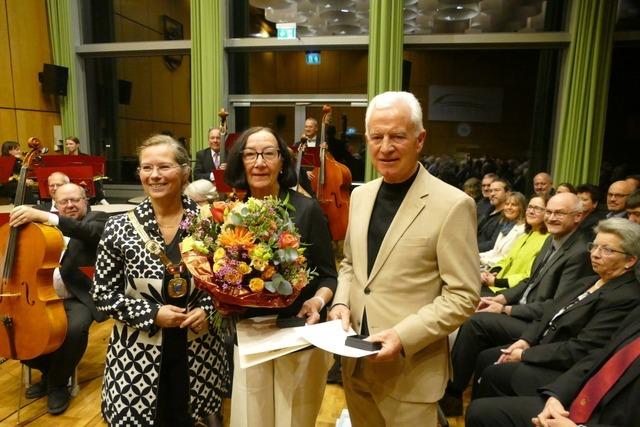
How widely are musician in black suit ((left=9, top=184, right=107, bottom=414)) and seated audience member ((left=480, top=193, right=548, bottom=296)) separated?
284cm

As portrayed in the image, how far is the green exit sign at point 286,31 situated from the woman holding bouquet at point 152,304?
531 cm

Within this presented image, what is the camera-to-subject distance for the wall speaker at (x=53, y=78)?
682 cm

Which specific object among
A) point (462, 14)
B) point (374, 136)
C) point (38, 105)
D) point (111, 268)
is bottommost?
point (111, 268)

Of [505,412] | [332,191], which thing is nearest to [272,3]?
[332,191]

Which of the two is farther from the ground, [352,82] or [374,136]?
[352,82]

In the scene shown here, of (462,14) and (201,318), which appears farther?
(462,14)

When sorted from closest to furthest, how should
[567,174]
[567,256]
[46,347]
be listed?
1. [46,347]
2. [567,256]
3. [567,174]

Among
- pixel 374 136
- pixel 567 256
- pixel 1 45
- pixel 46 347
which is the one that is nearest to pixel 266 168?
pixel 374 136

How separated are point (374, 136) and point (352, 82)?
553cm

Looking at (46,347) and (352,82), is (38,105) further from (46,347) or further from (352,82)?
(46,347)

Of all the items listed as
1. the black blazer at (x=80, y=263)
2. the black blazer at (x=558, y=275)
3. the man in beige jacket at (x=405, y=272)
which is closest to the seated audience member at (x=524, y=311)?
the black blazer at (x=558, y=275)

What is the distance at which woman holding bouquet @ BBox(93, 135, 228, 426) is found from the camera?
1.70 m

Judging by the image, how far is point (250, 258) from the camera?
131 centimetres

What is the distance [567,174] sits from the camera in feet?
19.1
